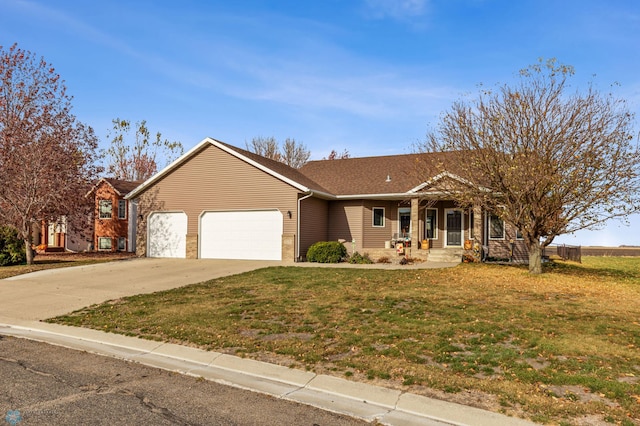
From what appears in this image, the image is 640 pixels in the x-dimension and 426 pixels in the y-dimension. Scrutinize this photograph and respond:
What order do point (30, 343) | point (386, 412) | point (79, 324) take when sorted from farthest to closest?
point (79, 324) → point (30, 343) → point (386, 412)

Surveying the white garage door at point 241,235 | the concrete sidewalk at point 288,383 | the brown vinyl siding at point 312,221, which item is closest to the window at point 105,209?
the white garage door at point 241,235

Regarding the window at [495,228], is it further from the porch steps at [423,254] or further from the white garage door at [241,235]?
the white garage door at [241,235]

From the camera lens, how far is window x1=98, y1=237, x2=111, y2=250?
110 ft

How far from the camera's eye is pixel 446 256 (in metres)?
22.2

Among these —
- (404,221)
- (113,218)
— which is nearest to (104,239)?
(113,218)

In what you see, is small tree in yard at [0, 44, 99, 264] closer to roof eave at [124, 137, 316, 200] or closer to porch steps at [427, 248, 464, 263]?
roof eave at [124, 137, 316, 200]

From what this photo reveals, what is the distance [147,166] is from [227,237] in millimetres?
31037

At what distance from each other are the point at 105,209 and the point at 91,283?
67.2 ft

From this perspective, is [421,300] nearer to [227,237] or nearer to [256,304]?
[256,304]

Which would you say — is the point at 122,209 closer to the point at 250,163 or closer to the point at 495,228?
the point at 250,163

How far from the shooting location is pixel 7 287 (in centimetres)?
1471

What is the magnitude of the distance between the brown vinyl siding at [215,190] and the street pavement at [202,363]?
8.47 meters

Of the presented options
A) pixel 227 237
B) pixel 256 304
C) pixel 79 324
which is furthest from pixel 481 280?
pixel 227 237

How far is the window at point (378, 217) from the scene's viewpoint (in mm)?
25516
